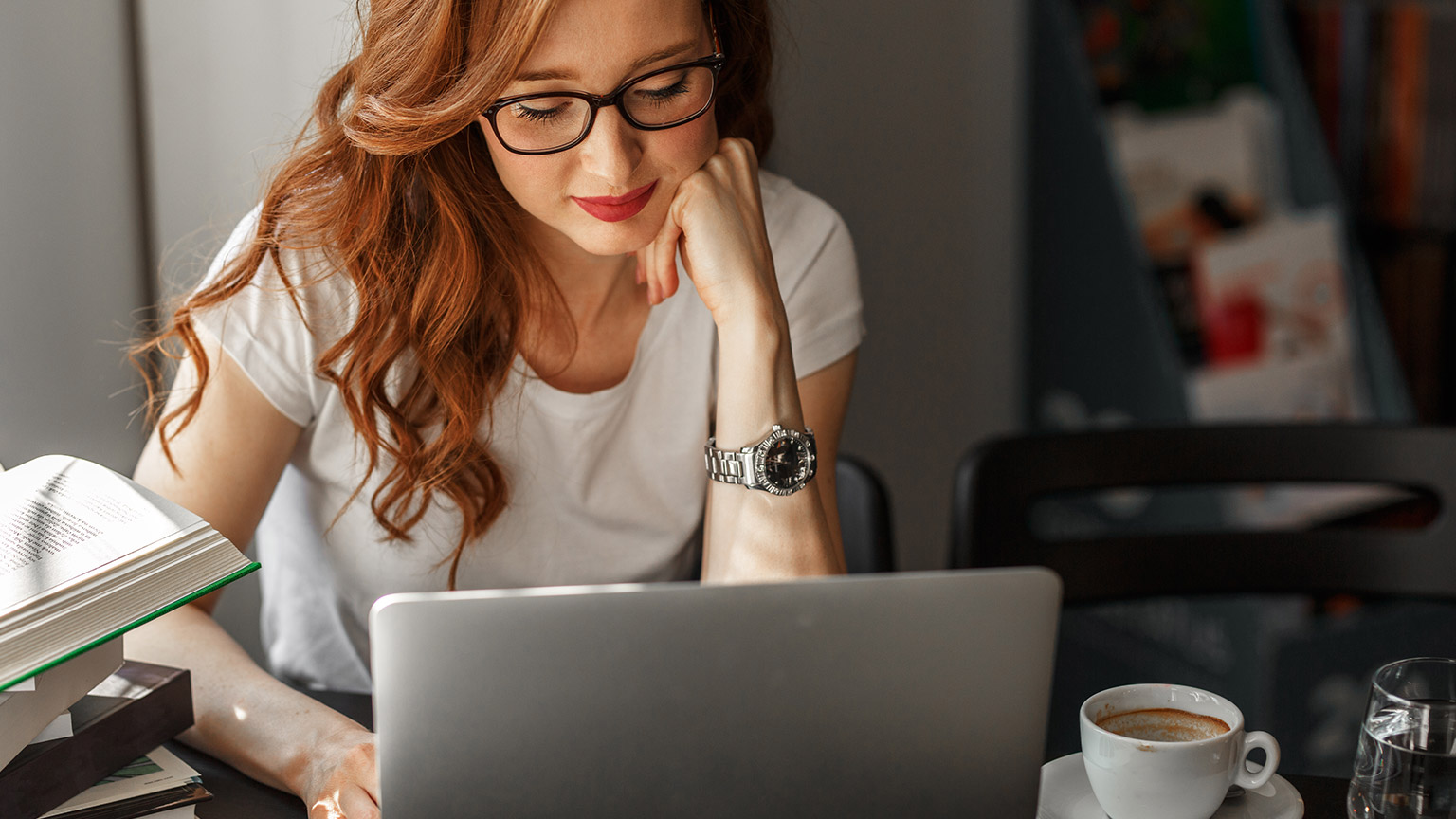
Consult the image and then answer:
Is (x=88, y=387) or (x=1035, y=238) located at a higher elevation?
(x=1035, y=238)

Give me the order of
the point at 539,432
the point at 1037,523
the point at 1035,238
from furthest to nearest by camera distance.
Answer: the point at 1037,523 → the point at 1035,238 → the point at 539,432

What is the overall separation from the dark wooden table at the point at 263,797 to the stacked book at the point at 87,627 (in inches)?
0.8

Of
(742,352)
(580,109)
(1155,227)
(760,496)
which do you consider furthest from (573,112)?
(1155,227)

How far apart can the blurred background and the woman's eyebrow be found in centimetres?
77

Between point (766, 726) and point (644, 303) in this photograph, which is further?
point (644, 303)

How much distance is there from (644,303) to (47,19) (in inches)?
27.8

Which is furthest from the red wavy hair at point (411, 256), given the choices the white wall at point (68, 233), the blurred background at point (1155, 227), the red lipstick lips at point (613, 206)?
the blurred background at point (1155, 227)

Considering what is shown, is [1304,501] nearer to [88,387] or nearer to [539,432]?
[539,432]

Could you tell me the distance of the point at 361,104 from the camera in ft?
3.45

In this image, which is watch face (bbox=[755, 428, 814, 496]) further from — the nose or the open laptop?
the open laptop

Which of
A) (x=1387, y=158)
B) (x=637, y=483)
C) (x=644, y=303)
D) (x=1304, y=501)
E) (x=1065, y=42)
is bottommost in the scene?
(x=1304, y=501)

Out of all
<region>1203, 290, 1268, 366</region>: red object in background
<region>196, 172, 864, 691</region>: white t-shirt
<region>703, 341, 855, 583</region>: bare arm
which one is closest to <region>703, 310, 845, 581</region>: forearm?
<region>703, 341, 855, 583</region>: bare arm

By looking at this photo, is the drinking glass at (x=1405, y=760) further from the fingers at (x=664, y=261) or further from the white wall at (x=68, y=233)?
the white wall at (x=68, y=233)

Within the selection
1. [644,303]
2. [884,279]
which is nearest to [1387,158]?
[884,279]
